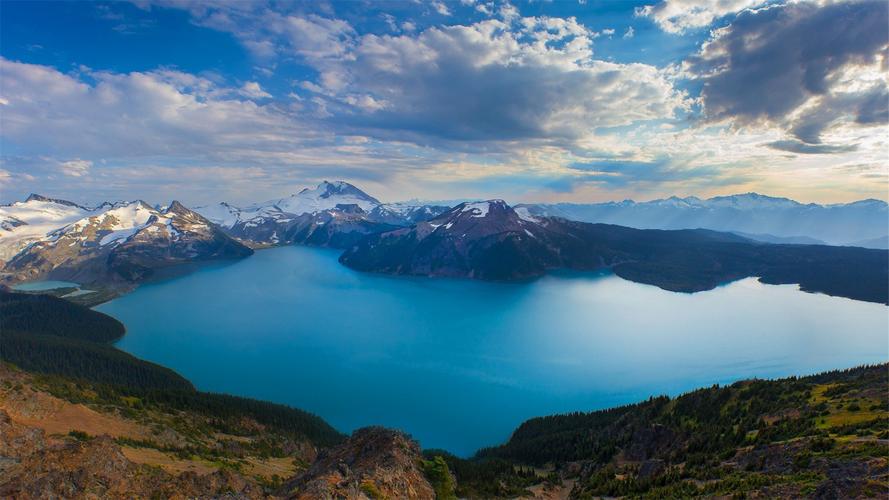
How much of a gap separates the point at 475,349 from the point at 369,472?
89.7 m

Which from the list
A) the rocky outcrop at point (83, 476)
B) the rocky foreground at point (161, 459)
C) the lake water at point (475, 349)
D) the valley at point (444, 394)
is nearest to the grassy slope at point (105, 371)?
the valley at point (444, 394)

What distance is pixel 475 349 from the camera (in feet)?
385

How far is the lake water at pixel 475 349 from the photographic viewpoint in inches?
3351

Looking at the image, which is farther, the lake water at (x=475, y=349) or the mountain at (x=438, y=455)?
the lake water at (x=475, y=349)

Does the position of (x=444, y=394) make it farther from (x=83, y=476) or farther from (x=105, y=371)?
(x=105, y=371)

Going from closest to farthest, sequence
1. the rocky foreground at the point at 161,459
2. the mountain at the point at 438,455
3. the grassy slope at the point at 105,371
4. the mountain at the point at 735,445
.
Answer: the rocky foreground at the point at 161,459
the mountain at the point at 438,455
the mountain at the point at 735,445
the grassy slope at the point at 105,371

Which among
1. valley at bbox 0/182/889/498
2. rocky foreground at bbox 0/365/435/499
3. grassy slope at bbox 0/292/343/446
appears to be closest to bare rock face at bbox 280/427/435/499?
rocky foreground at bbox 0/365/435/499

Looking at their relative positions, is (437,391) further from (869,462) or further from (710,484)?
(869,462)

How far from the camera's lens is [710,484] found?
30.5 meters

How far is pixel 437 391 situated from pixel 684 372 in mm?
58937

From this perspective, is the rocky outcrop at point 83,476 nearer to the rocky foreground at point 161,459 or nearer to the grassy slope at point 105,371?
the rocky foreground at point 161,459

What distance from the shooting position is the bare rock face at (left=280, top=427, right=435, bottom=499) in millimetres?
25484

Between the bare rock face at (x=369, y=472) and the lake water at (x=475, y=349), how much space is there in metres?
38.0

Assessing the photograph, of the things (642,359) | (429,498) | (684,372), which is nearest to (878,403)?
(429,498)
